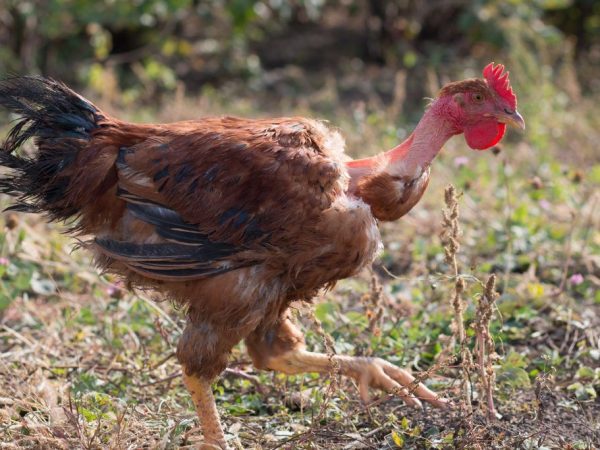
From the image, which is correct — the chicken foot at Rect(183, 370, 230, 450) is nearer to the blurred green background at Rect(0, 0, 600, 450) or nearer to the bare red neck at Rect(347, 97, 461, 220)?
the blurred green background at Rect(0, 0, 600, 450)

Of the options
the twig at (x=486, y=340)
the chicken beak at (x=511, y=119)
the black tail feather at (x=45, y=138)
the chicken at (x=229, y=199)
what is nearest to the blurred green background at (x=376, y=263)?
the twig at (x=486, y=340)

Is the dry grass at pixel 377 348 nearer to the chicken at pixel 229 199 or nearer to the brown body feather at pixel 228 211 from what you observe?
the chicken at pixel 229 199

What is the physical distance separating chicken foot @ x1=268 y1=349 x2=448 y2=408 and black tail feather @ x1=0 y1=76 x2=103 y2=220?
4.39 feet

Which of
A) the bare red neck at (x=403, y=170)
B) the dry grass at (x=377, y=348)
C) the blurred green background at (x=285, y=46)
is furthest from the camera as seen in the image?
the blurred green background at (x=285, y=46)

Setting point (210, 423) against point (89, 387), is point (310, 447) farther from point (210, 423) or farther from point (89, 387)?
point (89, 387)

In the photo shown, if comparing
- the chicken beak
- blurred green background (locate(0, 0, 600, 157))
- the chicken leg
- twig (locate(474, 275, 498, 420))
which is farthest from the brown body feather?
blurred green background (locate(0, 0, 600, 157))

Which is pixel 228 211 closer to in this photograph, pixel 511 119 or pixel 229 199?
pixel 229 199

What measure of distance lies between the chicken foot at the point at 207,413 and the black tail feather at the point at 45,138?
→ 1.10 metres

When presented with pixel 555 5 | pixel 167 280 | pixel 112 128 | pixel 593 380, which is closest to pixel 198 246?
pixel 167 280

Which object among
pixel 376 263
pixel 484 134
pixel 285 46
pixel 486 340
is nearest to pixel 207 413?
pixel 486 340

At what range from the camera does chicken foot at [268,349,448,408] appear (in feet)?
13.9

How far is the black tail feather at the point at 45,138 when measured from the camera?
4.39 m

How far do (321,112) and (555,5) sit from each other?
12.3ft

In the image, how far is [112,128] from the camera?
4.42 m
